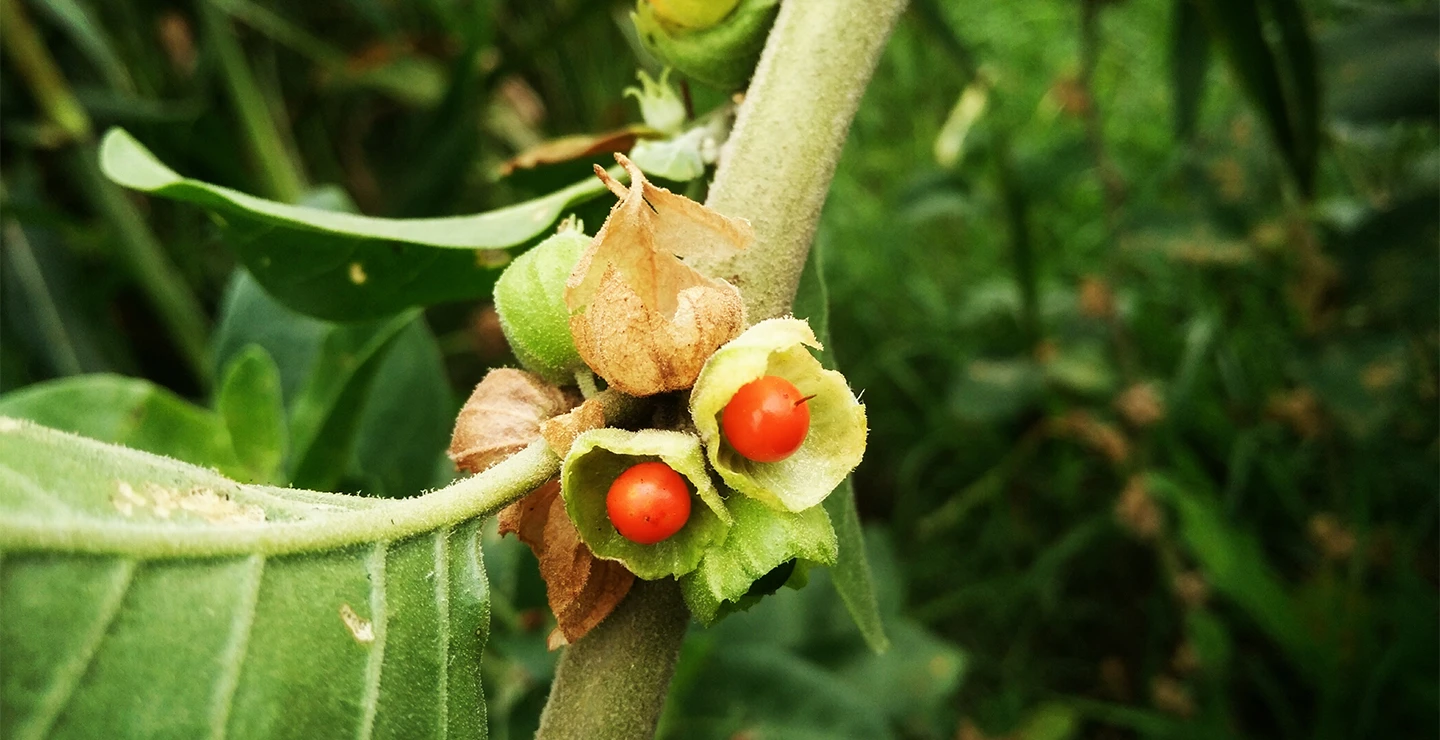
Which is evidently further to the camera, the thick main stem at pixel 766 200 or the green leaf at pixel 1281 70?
the green leaf at pixel 1281 70

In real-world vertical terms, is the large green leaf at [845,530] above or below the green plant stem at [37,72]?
below

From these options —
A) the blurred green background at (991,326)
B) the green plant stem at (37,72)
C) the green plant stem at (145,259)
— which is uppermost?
the green plant stem at (37,72)

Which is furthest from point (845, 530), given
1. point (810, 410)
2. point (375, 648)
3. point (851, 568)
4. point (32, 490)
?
point (32, 490)

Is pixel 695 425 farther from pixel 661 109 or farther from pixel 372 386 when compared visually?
pixel 372 386

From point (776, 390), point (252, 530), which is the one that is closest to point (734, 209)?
point (776, 390)


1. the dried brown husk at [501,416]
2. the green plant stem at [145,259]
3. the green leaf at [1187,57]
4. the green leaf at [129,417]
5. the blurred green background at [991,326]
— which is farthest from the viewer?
the green plant stem at [145,259]

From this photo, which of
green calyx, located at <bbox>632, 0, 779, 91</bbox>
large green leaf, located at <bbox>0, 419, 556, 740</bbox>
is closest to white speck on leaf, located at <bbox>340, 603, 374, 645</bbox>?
large green leaf, located at <bbox>0, 419, 556, 740</bbox>

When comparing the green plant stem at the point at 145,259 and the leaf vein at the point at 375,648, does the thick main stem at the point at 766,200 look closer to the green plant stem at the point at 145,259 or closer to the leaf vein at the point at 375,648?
the leaf vein at the point at 375,648

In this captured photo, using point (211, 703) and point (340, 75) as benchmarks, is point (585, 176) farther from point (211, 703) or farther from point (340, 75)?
point (340, 75)

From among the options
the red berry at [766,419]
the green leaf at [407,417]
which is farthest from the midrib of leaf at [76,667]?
the green leaf at [407,417]
